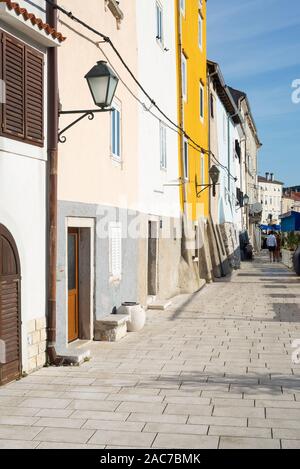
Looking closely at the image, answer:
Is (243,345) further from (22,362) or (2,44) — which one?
(2,44)

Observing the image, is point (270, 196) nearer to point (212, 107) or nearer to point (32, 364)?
point (212, 107)

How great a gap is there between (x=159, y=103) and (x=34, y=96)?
8220mm

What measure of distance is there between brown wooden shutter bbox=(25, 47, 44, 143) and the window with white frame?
3.57m

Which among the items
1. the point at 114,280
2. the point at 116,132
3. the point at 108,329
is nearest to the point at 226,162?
the point at 116,132

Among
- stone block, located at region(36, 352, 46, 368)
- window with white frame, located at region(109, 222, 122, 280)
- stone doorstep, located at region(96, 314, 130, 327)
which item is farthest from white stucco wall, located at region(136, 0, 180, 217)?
stone block, located at region(36, 352, 46, 368)

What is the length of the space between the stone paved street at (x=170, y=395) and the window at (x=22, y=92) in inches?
127

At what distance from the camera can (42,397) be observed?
6625 millimetres

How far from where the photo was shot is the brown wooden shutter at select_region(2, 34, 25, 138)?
281 inches

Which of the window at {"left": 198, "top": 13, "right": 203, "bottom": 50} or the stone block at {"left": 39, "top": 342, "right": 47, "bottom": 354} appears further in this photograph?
the window at {"left": 198, "top": 13, "right": 203, "bottom": 50}

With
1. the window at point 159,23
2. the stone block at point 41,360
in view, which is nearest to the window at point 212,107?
the window at point 159,23

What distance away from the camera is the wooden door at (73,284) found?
9812mm

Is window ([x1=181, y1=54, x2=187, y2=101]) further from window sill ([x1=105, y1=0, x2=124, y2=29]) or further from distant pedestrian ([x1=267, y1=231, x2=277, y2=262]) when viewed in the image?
distant pedestrian ([x1=267, y1=231, x2=277, y2=262])

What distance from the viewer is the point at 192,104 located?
20.4m
